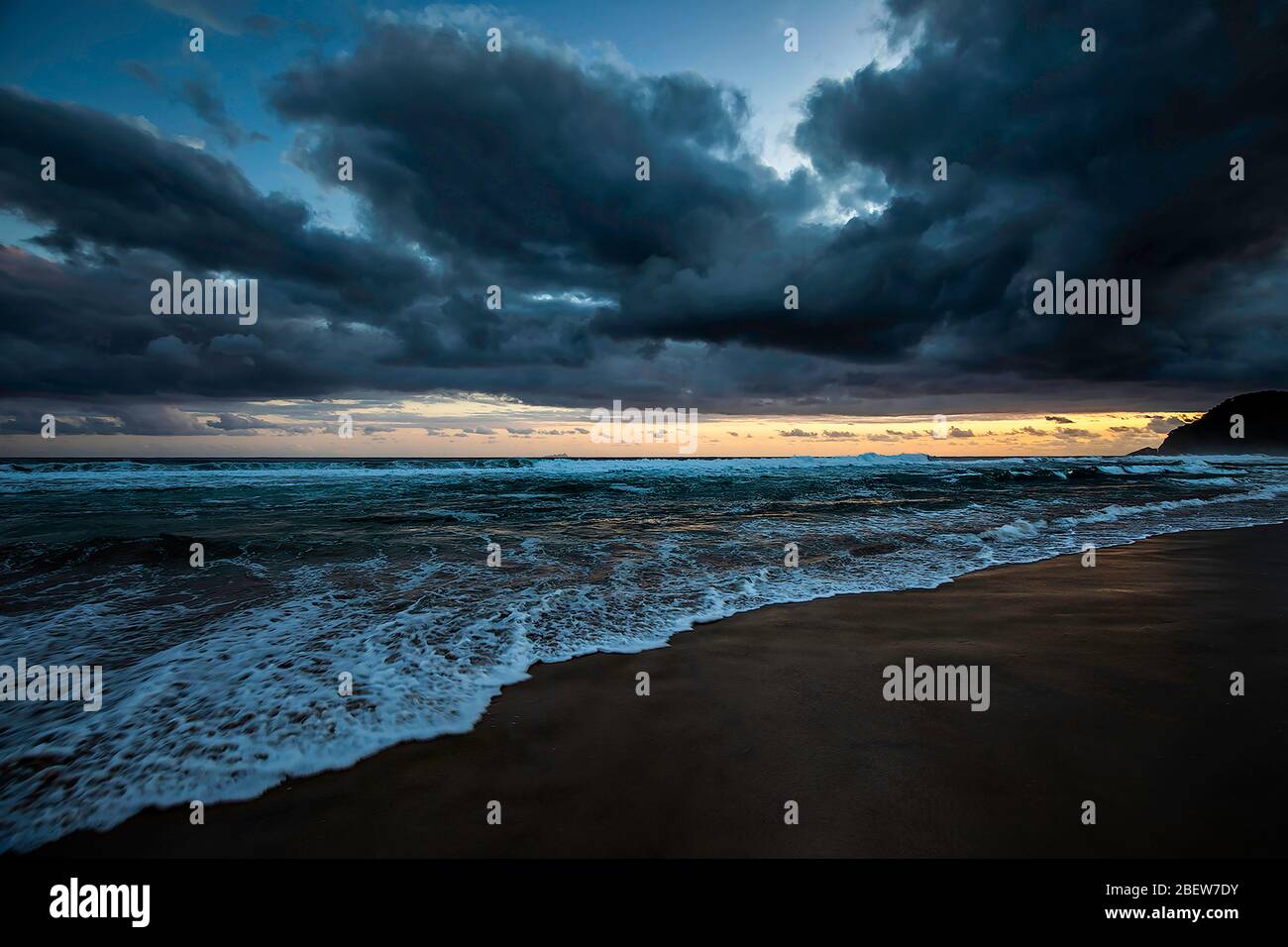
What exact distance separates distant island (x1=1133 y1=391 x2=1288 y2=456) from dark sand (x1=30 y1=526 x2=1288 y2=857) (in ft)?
467

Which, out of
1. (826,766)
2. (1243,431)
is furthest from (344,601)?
(1243,431)

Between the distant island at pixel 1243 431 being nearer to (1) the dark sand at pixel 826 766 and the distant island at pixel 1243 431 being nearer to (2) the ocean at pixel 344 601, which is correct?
(2) the ocean at pixel 344 601

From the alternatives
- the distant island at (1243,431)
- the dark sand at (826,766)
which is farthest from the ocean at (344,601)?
the distant island at (1243,431)

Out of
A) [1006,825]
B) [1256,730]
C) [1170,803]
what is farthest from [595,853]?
[1256,730]

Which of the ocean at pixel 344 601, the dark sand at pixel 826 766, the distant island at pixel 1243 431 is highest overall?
the distant island at pixel 1243 431

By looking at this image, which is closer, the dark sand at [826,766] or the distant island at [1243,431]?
the dark sand at [826,766]

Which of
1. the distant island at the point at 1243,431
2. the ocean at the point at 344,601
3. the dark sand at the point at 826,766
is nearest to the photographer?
the dark sand at the point at 826,766

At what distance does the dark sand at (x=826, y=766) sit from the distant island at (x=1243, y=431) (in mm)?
142223

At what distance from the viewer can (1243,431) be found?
326 feet

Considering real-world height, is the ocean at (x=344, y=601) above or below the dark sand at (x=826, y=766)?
above

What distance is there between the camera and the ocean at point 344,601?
3.28 meters

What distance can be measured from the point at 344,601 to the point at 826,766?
19.5 feet

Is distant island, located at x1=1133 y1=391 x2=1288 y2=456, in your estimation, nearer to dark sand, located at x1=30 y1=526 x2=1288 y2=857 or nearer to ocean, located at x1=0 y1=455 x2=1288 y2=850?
ocean, located at x1=0 y1=455 x2=1288 y2=850
